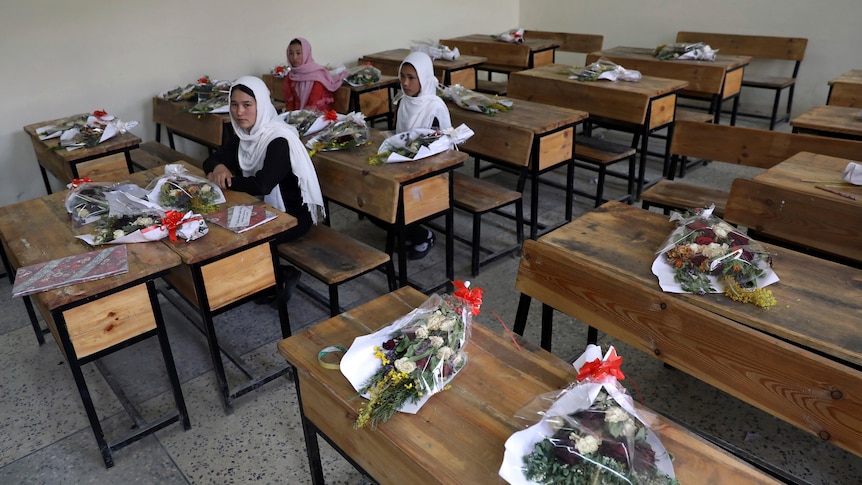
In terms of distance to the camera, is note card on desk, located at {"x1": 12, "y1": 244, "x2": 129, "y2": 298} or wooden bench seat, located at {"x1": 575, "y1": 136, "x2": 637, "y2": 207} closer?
note card on desk, located at {"x1": 12, "y1": 244, "x2": 129, "y2": 298}

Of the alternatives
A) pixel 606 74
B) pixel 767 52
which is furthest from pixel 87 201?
pixel 767 52

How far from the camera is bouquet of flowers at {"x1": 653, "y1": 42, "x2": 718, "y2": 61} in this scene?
5145 mm

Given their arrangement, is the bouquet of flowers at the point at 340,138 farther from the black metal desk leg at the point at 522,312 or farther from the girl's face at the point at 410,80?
the black metal desk leg at the point at 522,312

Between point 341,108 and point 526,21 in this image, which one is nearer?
point 341,108

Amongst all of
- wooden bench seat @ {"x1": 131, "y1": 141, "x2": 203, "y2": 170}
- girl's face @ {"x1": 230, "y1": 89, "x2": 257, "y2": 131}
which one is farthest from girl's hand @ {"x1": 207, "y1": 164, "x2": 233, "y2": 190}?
wooden bench seat @ {"x1": 131, "y1": 141, "x2": 203, "y2": 170}

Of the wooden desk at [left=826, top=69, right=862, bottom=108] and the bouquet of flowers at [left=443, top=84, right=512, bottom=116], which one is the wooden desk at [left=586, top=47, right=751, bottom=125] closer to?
the wooden desk at [left=826, top=69, right=862, bottom=108]

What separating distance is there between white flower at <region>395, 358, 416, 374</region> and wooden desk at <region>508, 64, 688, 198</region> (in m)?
3.34

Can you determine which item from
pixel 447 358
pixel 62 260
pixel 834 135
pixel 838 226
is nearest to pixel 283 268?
pixel 62 260

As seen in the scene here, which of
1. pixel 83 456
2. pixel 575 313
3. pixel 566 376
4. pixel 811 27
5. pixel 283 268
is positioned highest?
pixel 811 27

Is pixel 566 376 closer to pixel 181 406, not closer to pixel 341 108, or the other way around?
pixel 181 406

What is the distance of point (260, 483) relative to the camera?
2.15 metres

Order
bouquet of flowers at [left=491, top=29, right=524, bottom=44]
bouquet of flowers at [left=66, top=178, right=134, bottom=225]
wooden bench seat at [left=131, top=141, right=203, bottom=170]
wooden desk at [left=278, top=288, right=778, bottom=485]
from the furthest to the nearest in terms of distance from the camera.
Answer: bouquet of flowers at [left=491, top=29, right=524, bottom=44] < wooden bench seat at [left=131, top=141, right=203, bottom=170] < bouquet of flowers at [left=66, top=178, right=134, bottom=225] < wooden desk at [left=278, top=288, right=778, bottom=485]

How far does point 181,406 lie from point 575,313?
1.64 metres

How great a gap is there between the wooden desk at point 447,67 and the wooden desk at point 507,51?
1.79ft
